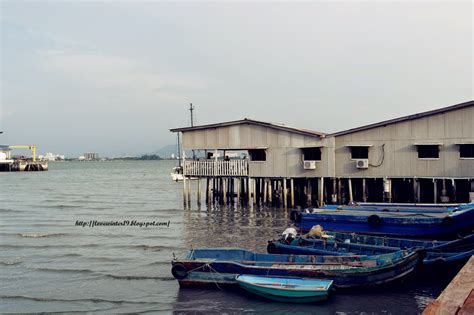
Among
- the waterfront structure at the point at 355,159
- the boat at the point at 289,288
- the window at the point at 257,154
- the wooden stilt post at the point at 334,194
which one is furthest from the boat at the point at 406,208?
the window at the point at 257,154

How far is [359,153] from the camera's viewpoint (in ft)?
104

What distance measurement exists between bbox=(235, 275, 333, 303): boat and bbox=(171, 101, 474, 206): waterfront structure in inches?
629

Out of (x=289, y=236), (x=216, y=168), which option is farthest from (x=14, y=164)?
(x=289, y=236)

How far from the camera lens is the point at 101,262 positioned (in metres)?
22.2

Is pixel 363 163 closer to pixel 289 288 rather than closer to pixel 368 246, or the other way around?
pixel 368 246

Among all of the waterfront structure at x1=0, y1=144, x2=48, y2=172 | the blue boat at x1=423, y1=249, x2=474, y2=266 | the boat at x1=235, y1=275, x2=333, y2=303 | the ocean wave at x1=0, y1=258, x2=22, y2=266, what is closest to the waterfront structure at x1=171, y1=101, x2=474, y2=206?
the blue boat at x1=423, y1=249, x2=474, y2=266

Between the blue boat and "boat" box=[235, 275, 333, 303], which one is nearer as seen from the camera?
"boat" box=[235, 275, 333, 303]

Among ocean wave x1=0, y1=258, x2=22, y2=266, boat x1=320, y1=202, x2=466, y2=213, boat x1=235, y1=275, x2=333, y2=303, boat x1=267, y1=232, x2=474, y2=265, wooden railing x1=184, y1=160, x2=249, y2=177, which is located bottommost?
ocean wave x1=0, y1=258, x2=22, y2=266

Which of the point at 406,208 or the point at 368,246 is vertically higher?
the point at 406,208

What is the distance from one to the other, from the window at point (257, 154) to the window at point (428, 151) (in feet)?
34.6

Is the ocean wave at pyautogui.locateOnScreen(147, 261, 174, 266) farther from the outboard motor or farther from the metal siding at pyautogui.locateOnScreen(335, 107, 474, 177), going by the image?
the metal siding at pyautogui.locateOnScreen(335, 107, 474, 177)

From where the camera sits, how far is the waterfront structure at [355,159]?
28.9 metres

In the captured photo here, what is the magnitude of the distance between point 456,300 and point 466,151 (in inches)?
1057

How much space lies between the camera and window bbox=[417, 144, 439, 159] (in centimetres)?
2941
